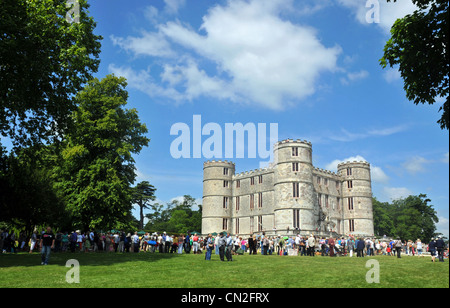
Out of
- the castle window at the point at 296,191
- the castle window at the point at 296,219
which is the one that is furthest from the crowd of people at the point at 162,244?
the castle window at the point at 296,191

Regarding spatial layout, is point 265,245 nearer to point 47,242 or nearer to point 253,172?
point 47,242

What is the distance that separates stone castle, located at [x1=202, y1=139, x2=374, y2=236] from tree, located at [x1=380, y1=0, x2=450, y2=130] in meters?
36.3

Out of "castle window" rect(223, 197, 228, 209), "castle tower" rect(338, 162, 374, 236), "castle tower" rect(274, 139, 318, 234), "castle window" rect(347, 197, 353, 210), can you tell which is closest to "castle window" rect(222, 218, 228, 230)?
"castle window" rect(223, 197, 228, 209)

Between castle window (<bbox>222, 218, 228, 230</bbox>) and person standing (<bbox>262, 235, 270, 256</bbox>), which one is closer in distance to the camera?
person standing (<bbox>262, 235, 270, 256</bbox>)

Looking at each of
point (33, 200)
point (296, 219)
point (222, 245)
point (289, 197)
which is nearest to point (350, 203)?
point (296, 219)

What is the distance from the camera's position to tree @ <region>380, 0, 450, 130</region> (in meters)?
12.2

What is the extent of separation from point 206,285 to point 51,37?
13580 millimetres

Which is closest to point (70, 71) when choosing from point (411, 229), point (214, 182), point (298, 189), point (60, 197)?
point (60, 197)

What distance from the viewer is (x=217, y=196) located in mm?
60219

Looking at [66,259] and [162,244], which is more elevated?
[162,244]

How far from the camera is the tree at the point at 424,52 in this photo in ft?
40.1

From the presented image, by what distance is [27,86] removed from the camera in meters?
15.4

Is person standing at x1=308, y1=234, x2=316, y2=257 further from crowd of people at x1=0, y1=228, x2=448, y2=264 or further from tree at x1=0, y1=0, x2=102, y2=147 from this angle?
Answer: tree at x1=0, y1=0, x2=102, y2=147

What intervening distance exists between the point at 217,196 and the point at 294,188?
1497 centimetres
